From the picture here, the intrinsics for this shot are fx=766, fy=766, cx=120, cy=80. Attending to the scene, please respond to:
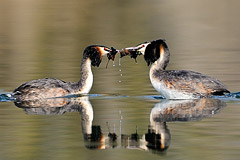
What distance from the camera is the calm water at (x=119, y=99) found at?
11683 mm

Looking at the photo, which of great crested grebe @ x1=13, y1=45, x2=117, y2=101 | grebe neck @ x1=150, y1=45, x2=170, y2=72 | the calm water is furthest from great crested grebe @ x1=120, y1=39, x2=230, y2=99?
great crested grebe @ x1=13, y1=45, x2=117, y2=101

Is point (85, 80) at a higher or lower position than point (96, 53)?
lower

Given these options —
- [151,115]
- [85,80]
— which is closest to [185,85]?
[151,115]

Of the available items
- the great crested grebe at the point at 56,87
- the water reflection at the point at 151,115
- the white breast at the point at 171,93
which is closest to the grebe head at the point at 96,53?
the great crested grebe at the point at 56,87

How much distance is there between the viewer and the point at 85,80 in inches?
699

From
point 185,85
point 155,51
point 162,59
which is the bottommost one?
point 185,85

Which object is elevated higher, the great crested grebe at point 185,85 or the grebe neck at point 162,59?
the grebe neck at point 162,59

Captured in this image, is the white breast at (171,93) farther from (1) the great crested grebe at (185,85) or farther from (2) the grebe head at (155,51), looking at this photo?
(2) the grebe head at (155,51)

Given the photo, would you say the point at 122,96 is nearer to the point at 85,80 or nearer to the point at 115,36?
the point at 85,80

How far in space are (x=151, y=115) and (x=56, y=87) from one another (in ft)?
11.8

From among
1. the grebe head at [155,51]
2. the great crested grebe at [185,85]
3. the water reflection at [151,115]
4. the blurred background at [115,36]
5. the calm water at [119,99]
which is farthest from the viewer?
the blurred background at [115,36]

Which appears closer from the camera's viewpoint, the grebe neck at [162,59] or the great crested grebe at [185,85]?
the great crested grebe at [185,85]

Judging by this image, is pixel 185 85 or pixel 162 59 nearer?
pixel 185 85

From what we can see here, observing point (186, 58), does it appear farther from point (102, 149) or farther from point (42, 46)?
point (102, 149)
